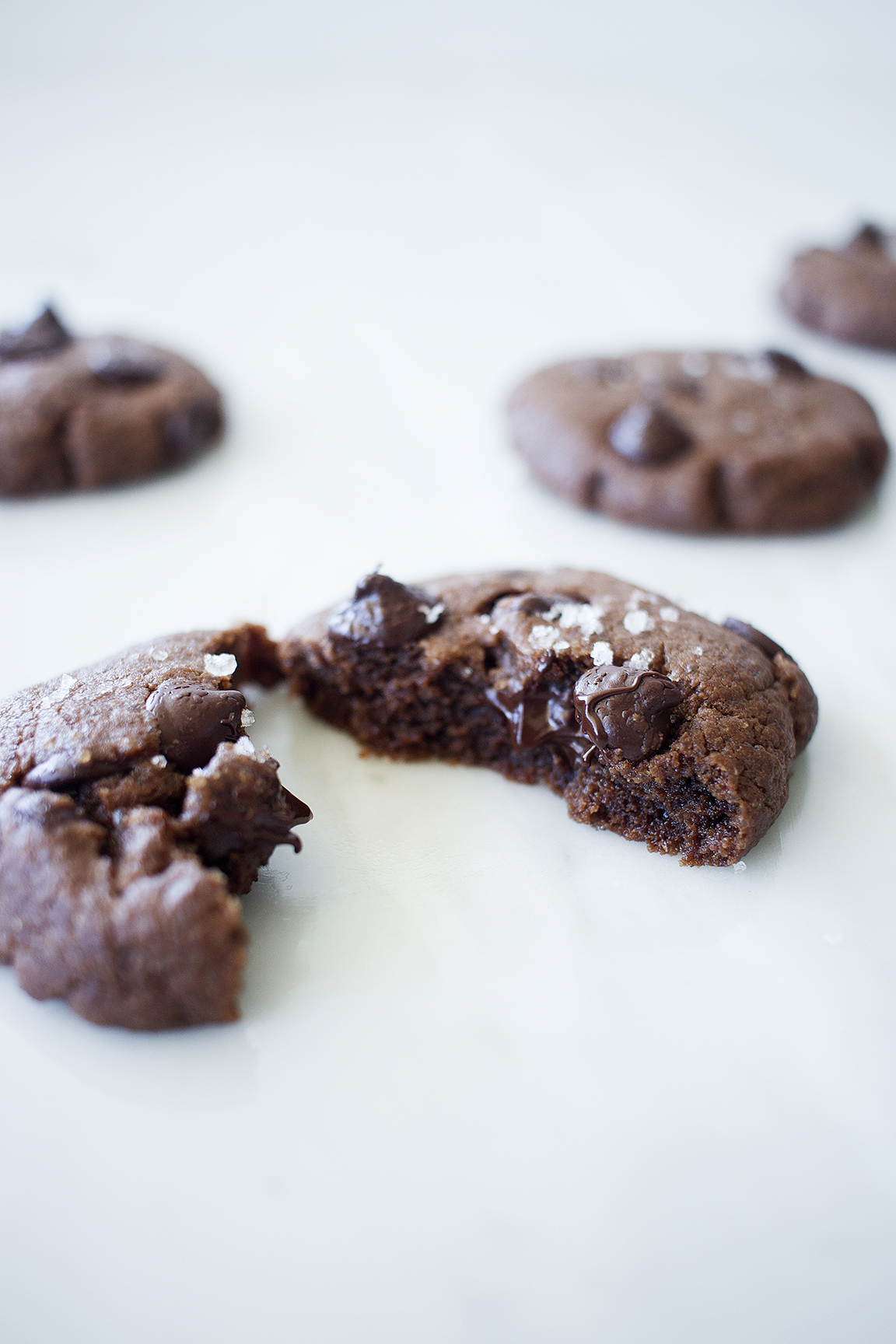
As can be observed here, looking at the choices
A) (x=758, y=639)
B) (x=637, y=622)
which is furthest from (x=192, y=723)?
(x=758, y=639)

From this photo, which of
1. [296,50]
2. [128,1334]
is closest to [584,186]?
[296,50]

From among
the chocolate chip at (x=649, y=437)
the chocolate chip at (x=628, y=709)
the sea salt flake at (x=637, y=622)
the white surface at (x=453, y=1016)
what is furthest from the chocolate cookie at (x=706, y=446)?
the chocolate chip at (x=628, y=709)

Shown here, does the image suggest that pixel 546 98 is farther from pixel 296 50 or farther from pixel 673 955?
pixel 673 955

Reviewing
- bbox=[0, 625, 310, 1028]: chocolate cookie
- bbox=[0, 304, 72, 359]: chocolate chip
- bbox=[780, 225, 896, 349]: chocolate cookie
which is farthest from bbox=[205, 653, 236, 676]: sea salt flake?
bbox=[780, 225, 896, 349]: chocolate cookie

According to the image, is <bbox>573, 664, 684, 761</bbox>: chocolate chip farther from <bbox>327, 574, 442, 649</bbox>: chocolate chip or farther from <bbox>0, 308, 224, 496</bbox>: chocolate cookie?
<bbox>0, 308, 224, 496</bbox>: chocolate cookie

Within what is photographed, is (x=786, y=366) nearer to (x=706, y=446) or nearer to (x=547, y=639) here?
(x=706, y=446)
